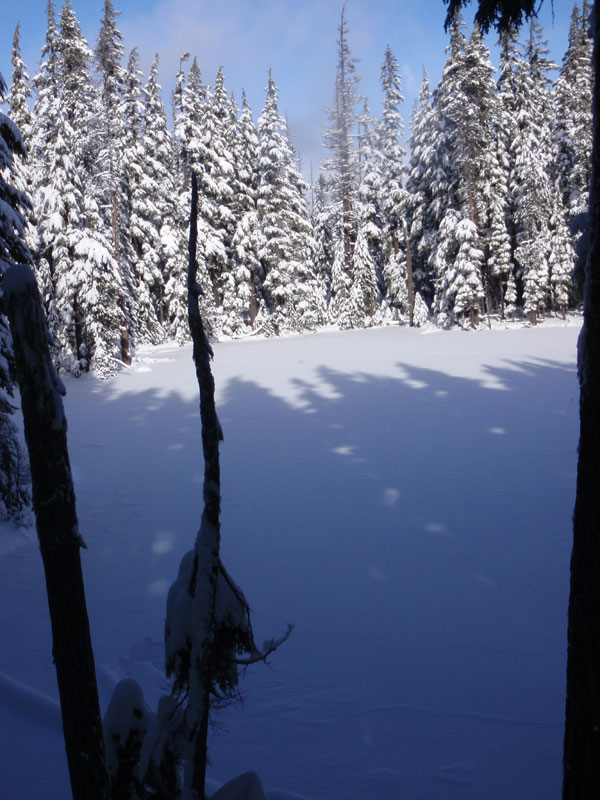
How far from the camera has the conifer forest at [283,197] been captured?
21.4 meters

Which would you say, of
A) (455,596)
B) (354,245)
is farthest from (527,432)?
(354,245)

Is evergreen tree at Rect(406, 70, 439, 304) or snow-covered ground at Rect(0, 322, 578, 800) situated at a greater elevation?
evergreen tree at Rect(406, 70, 439, 304)

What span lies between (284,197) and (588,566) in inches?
1445

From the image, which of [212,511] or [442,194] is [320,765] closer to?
[212,511]

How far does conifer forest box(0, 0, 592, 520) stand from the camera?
21359mm

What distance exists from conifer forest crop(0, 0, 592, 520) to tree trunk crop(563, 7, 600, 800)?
20.9 metres

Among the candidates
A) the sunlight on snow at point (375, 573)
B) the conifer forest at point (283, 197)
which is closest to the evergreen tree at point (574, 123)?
the conifer forest at point (283, 197)

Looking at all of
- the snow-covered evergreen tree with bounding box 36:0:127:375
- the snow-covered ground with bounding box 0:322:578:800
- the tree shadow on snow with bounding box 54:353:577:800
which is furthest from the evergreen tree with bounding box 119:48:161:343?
the tree shadow on snow with bounding box 54:353:577:800

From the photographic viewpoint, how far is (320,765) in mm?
4086

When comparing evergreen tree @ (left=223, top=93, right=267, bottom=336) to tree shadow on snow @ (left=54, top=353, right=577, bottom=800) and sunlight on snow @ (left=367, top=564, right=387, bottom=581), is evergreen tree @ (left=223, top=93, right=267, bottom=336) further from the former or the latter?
sunlight on snow @ (left=367, top=564, right=387, bottom=581)

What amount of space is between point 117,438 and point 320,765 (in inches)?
425

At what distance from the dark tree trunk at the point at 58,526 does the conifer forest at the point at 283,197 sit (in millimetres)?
19886

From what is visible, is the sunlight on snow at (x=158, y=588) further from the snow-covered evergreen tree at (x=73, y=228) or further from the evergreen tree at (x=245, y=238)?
the evergreen tree at (x=245, y=238)

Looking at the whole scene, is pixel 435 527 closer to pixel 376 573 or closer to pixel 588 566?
pixel 376 573
